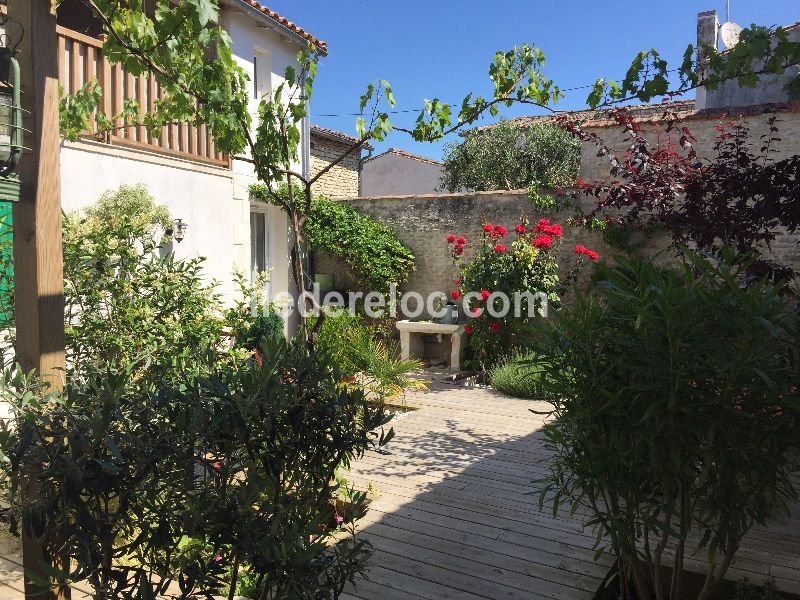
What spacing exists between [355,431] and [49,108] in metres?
1.62

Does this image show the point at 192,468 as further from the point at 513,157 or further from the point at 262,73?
the point at 513,157

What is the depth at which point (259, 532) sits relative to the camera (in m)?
1.97

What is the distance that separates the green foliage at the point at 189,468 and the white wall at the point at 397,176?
18.1 m

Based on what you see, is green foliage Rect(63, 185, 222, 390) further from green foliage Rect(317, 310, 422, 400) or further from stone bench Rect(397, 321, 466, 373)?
stone bench Rect(397, 321, 466, 373)

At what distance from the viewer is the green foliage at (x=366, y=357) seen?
754 centimetres

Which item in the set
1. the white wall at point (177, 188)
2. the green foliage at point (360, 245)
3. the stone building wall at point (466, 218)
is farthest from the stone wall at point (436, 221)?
the white wall at point (177, 188)

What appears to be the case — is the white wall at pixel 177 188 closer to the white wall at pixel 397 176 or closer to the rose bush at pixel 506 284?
the rose bush at pixel 506 284

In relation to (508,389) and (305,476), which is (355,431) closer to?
(305,476)

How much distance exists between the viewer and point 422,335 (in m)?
10.3

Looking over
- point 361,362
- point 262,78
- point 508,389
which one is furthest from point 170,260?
point 262,78

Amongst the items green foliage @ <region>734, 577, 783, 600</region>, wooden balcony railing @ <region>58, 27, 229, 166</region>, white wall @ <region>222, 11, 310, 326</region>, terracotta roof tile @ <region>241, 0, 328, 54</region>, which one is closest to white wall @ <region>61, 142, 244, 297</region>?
wooden balcony railing @ <region>58, 27, 229, 166</region>

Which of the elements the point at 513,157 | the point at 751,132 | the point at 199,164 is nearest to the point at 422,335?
the point at 199,164

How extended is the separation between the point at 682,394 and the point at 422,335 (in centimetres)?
794

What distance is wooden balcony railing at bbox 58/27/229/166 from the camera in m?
6.27
